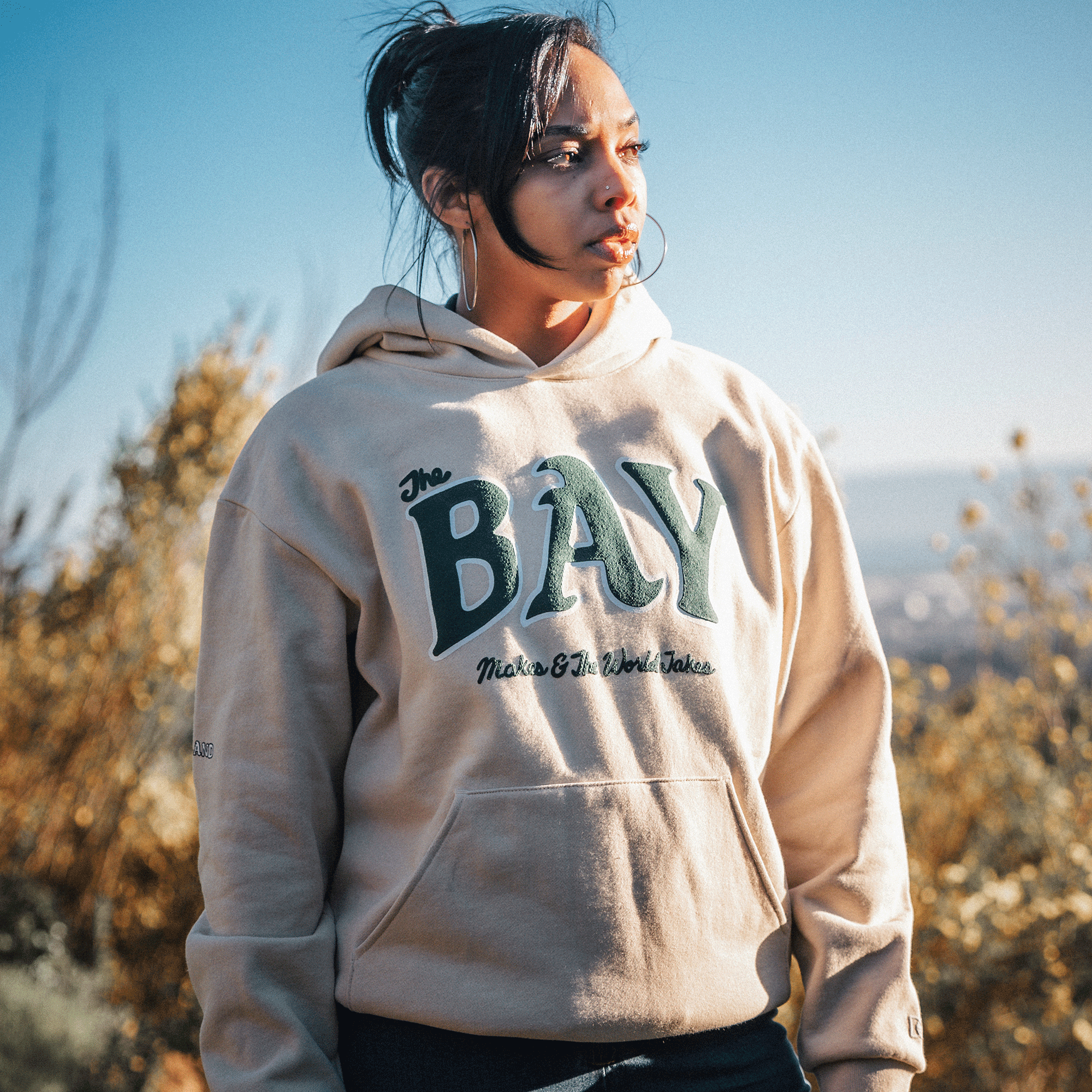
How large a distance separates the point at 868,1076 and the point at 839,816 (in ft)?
0.90

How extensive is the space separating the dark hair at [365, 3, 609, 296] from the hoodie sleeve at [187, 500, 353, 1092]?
0.46 meters

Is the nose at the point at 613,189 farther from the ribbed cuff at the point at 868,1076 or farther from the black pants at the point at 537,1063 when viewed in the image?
the ribbed cuff at the point at 868,1076

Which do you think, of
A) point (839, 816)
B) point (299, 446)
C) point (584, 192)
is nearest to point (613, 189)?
point (584, 192)

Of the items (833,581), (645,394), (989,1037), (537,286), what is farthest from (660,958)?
(989,1037)

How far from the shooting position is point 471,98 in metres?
1.11

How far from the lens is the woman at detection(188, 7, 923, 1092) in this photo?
908 mm

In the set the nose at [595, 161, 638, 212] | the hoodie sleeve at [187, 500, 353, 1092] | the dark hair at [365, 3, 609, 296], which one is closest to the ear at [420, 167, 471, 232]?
the dark hair at [365, 3, 609, 296]

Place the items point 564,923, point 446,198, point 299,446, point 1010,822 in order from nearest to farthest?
point 564,923
point 299,446
point 446,198
point 1010,822

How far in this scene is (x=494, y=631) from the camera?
37.4 inches

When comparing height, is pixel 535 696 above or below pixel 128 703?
above

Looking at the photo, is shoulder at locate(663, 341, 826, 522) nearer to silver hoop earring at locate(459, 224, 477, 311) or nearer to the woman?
the woman

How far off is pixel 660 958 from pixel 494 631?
0.37 meters

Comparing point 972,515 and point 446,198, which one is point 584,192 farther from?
point 972,515

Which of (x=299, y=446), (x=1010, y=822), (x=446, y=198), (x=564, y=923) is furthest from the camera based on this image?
(x=1010, y=822)
